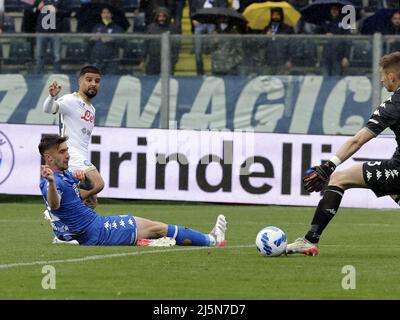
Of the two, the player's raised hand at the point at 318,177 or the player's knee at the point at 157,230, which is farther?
the player's knee at the point at 157,230

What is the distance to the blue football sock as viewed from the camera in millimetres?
14023

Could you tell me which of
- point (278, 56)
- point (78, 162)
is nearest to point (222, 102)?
point (278, 56)

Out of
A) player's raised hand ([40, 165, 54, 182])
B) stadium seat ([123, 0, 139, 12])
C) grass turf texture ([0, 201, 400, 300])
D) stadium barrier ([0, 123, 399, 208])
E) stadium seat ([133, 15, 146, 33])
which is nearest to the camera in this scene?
grass turf texture ([0, 201, 400, 300])

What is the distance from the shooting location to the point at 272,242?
42.7 feet

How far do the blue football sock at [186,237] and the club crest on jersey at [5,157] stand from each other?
325 inches

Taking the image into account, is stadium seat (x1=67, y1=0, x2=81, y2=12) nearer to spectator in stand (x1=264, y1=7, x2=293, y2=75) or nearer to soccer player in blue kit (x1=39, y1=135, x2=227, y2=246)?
spectator in stand (x1=264, y1=7, x2=293, y2=75)

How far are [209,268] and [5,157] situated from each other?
10461 mm

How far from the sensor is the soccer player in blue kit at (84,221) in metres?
13.2

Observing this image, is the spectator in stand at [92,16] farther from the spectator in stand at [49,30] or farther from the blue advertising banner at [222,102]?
the blue advertising banner at [222,102]

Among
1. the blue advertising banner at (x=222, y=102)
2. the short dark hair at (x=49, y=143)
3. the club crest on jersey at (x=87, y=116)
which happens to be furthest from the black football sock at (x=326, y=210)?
the blue advertising banner at (x=222, y=102)

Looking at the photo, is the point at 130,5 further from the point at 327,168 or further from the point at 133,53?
the point at 327,168

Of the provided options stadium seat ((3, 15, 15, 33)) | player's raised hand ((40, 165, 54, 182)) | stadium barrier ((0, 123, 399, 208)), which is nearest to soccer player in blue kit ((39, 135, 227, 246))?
player's raised hand ((40, 165, 54, 182))

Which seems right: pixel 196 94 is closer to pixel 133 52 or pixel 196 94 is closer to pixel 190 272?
pixel 133 52

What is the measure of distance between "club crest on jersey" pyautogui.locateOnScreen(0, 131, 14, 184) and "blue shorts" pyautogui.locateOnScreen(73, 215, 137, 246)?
8.06m
